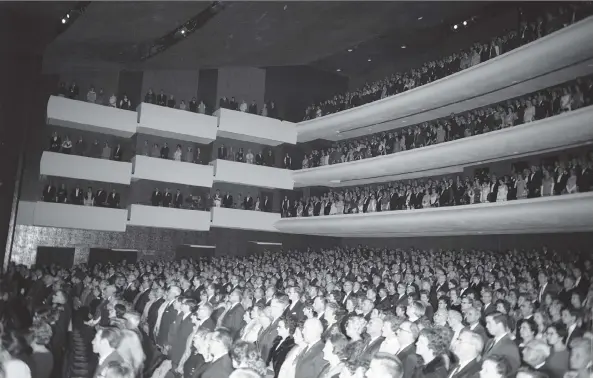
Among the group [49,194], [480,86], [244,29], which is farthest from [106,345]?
[49,194]

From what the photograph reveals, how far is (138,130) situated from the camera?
18594mm

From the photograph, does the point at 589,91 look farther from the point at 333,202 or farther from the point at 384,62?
the point at 384,62

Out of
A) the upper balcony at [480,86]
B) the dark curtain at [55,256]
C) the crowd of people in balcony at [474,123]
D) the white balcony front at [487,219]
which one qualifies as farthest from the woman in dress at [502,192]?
the dark curtain at [55,256]

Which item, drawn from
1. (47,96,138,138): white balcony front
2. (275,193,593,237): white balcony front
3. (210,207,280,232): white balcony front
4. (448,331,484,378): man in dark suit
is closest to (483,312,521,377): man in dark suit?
(448,331,484,378): man in dark suit

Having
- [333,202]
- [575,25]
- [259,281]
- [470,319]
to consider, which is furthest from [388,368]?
[333,202]

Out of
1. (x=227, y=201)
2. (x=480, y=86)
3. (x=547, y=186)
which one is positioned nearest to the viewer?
(x=547, y=186)

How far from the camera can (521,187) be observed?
11.6m

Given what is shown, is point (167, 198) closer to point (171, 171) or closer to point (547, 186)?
point (171, 171)

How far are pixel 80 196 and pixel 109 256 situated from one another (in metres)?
2.48

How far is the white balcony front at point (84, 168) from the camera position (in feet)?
54.3

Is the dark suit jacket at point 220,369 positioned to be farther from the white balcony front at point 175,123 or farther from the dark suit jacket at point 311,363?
the white balcony front at point 175,123

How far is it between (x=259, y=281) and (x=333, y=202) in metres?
8.72

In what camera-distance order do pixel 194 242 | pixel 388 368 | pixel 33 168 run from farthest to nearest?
1. pixel 194 242
2. pixel 33 168
3. pixel 388 368

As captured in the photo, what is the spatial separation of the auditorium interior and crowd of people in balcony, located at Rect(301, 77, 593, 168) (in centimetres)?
6
